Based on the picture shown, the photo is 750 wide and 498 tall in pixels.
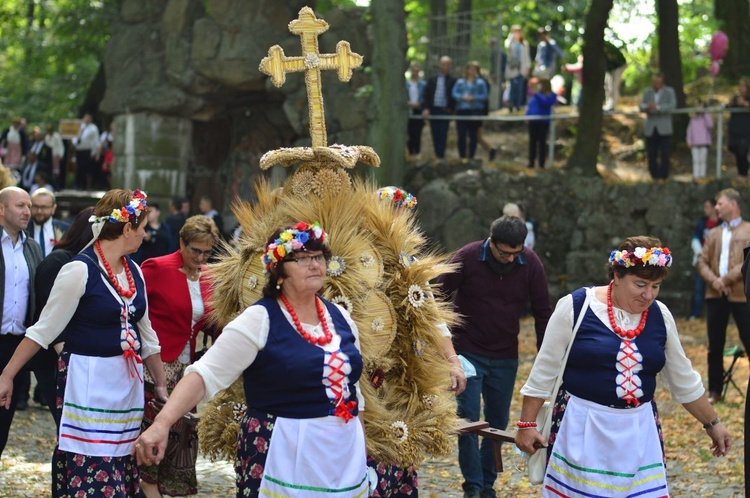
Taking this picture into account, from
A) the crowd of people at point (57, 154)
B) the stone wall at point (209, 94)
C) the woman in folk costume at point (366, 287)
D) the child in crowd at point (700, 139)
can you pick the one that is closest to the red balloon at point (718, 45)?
the child in crowd at point (700, 139)

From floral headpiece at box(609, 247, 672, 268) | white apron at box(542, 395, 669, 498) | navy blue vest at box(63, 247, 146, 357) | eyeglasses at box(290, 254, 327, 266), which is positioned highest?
eyeglasses at box(290, 254, 327, 266)

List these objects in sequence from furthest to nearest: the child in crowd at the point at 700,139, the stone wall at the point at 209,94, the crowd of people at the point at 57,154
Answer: the crowd of people at the point at 57,154, the stone wall at the point at 209,94, the child in crowd at the point at 700,139

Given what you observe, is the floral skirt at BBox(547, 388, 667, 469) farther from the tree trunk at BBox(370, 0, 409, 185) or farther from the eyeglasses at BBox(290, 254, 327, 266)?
the tree trunk at BBox(370, 0, 409, 185)

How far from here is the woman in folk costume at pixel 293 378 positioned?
190 inches

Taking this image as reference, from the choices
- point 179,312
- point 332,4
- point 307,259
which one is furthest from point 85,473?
point 332,4

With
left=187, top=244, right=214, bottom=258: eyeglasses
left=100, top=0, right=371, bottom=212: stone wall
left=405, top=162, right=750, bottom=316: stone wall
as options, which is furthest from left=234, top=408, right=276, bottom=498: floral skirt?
left=100, top=0, right=371, bottom=212: stone wall

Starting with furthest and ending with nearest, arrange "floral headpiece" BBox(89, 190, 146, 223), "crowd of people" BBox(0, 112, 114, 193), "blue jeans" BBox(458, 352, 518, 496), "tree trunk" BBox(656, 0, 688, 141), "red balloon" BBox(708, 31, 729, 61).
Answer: "crowd of people" BBox(0, 112, 114, 193) < "red balloon" BBox(708, 31, 729, 61) < "tree trunk" BBox(656, 0, 688, 141) < "blue jeans" BBox(458, 352, 518, 496) < "floral headpiece" BBox(89, 190, 146, 223)

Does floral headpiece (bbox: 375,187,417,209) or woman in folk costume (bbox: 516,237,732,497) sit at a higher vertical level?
floral headpiece (bbox: 375,187,417,209)

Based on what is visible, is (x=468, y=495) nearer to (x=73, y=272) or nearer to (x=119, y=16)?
(x=73, y=272)

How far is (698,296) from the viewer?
17.9 m

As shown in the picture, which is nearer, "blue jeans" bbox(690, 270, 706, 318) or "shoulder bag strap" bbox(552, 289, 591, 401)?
"shoulder bag strap" bbox(552, 289, 591, 401)

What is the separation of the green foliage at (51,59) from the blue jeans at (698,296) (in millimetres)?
13944

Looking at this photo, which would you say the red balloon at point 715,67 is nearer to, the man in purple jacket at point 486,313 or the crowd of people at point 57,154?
the crowd of people at point 57,154

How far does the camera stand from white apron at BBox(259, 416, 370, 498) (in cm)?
488
